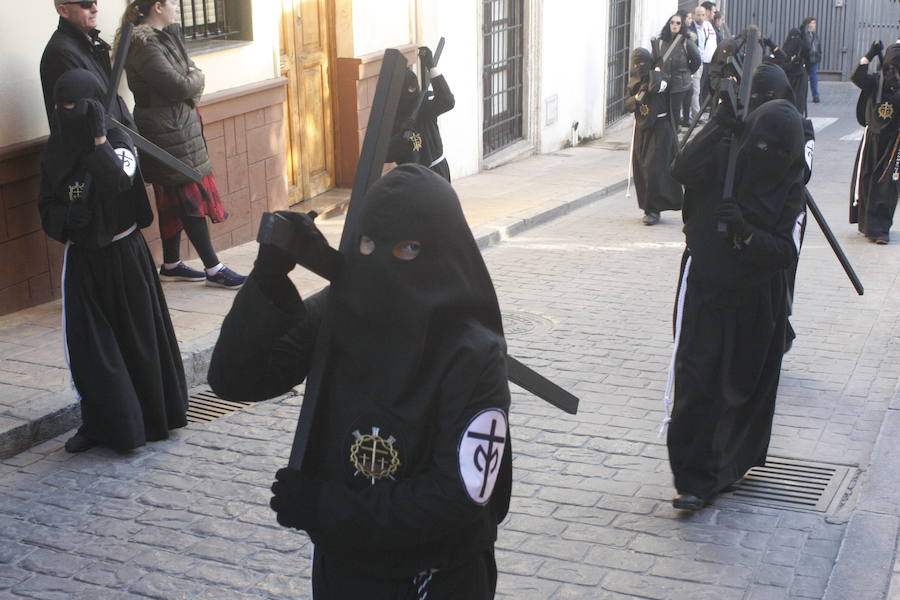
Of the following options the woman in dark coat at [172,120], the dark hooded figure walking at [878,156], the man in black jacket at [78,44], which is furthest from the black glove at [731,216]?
the dark hooded figure walking at [878,156]

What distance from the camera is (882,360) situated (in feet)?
26.3

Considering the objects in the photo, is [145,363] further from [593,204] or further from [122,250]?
[593,204]

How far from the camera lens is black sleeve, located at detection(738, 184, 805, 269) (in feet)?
17.3

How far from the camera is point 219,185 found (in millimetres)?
10094

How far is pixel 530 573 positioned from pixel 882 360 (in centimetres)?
396

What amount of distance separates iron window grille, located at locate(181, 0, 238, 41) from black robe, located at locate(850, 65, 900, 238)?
19.3ft

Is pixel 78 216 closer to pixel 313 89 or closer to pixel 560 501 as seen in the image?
pixel 560 501

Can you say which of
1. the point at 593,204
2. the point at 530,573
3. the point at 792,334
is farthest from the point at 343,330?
the point at 593,204

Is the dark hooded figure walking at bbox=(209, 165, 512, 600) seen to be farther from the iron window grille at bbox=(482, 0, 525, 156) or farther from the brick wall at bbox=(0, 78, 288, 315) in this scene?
the iron window grille at bbox=(482, 0, 525, 156)

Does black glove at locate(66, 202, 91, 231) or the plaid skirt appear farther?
the plaid skirt

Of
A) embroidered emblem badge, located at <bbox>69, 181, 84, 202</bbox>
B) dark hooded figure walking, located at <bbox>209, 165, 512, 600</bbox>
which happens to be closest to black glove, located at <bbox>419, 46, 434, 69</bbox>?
embroidered emblem badge, located at <bbox>69, 181, 84, 202</bbox>

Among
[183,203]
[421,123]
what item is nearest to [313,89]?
[421,123]

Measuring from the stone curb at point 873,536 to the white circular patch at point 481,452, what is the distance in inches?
98.8

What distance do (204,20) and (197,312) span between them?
10.3 ft
